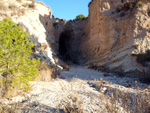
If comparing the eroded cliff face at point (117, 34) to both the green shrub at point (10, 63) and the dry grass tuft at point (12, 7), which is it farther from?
the dry grass tuft at point (12, 7)

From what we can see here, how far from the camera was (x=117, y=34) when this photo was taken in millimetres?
9539

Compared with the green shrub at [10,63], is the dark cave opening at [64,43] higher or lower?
higher

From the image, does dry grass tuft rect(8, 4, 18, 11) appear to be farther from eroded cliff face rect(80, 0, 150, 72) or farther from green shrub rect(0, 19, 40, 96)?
eroded cliff face rect(80, 0, 150, 72)

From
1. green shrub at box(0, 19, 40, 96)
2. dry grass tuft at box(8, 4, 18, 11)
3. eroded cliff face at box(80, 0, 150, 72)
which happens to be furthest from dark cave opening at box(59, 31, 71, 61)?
green shrub at box(0, 19, 40, 96)

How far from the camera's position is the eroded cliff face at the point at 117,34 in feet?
25.7

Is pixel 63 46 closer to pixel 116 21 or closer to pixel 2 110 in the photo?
pixel 116 21

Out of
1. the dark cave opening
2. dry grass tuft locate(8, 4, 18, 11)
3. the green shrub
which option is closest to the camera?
the green shrub

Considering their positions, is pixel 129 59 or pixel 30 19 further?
pixel 30 19

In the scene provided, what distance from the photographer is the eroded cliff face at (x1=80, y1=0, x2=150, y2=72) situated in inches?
308

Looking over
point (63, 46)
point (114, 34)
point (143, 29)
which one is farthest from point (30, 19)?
point (63, 46)

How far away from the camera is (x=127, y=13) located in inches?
376

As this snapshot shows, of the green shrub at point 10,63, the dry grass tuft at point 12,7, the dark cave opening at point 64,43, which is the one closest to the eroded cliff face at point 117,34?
the green shrub at point 10,63

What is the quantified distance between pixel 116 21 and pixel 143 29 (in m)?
2.50

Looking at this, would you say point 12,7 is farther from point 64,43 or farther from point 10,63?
point 64,43
